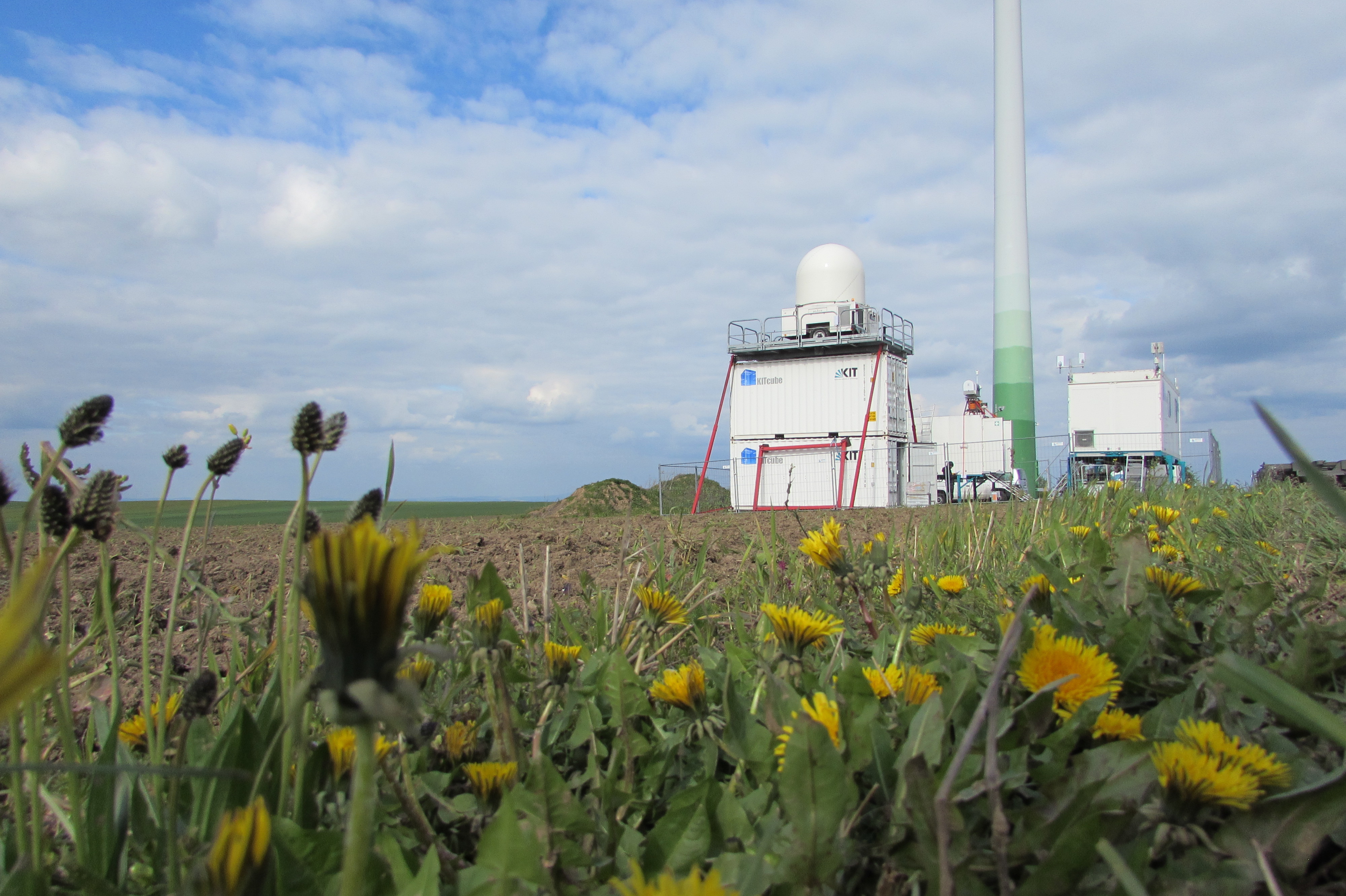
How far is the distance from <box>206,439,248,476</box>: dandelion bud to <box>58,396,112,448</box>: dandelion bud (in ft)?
0.58

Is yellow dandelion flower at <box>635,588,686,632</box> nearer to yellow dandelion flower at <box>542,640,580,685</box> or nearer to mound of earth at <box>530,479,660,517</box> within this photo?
yellow dandelion flower at <box>542,640,580,685</box>

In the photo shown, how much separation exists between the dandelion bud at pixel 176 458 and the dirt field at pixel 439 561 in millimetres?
323

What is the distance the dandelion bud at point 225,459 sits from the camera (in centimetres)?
101

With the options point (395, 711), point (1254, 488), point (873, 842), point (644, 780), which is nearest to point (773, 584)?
point (644, 780)

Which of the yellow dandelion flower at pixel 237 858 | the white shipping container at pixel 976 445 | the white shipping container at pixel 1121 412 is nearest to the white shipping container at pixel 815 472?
the white shipping container at pixel 976 445

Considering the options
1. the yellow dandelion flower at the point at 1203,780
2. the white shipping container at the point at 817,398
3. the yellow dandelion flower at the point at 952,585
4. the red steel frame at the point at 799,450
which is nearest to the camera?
the yellow dandelion flower at the point at 1203,780

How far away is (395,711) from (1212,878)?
774mm

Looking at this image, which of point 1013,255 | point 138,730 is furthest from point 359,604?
point 1013,255

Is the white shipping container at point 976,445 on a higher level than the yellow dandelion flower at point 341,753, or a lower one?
higher

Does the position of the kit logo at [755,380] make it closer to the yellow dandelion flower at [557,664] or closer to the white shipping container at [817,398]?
the white shipping container at [817,398]

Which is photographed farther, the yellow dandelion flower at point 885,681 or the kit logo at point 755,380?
the kit logo at point 755,380

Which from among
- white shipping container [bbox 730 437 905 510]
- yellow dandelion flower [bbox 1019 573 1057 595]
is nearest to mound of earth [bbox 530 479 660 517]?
white shipping container [bbox 730 437 905 510]

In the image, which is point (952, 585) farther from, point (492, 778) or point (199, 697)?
point (199, 697)

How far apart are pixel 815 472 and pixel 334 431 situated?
659 inches
